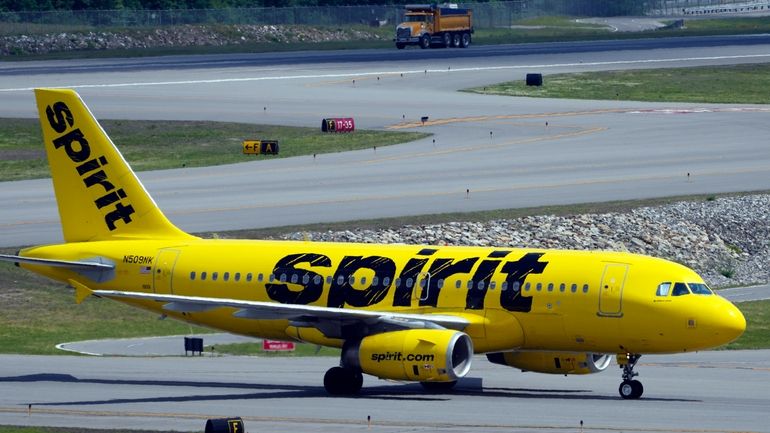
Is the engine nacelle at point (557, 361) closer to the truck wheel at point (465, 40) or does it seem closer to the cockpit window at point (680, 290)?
the cockpit window at point (680, 290)

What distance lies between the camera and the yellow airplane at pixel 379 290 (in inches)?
1586

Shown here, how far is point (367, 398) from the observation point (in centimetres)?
4162

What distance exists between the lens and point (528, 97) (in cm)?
11544

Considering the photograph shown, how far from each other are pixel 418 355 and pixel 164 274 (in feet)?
31.5

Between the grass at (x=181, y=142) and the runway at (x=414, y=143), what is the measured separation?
2.51 metres

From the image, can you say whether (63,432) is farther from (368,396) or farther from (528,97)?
(528,97)

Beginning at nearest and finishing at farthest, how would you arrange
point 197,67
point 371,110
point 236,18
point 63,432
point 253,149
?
point 63,432 → point 253,149 → point 371,110 → point 197,67 → point 236,18

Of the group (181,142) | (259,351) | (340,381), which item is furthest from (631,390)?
(181,142)

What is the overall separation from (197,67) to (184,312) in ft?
318

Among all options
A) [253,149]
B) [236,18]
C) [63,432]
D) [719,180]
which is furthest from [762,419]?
[236,18]

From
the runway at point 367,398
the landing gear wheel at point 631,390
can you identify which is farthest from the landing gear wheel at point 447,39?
the landing gear wheel at point 631,390

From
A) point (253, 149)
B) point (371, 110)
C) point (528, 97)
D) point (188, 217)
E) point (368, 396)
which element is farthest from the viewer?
point (528, 97)

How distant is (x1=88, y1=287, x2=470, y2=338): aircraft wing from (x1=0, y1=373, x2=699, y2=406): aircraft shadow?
1985mm

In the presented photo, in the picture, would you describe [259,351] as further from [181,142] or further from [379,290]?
[181,142]
